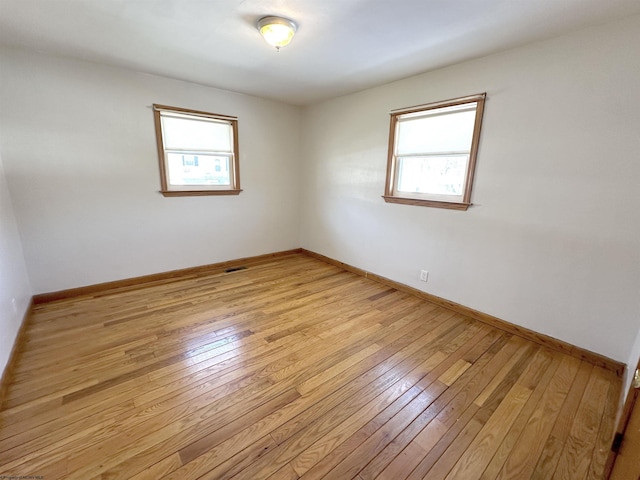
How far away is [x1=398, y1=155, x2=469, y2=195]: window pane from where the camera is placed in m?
2.78

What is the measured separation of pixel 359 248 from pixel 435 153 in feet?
5.22

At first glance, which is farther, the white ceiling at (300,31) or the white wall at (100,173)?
the white wall at (100,173)

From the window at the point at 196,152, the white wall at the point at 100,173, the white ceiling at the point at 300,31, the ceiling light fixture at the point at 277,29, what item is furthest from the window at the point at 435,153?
the window at the point at 196,152

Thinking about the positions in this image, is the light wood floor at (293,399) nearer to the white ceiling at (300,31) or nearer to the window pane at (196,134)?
the window pane at (196,134)

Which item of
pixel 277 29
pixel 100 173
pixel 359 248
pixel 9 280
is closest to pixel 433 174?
pixel 359 248

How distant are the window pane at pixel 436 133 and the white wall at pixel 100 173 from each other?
2.14 meters

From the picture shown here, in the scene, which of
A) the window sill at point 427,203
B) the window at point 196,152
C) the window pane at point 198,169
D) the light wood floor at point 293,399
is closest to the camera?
the light wood floor at point 293,399

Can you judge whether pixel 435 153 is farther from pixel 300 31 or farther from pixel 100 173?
pixel 100 173

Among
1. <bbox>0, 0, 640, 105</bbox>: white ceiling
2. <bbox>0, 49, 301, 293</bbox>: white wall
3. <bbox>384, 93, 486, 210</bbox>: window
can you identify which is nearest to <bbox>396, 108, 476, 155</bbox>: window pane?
<bbox>384, 93, 486, 210</bbox>: window

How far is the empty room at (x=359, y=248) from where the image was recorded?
4.85ft

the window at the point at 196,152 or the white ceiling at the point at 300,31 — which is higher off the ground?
the white ceiling at the point at 300,31

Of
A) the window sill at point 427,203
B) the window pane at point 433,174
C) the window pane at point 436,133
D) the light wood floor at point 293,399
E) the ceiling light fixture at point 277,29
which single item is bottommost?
the light wood floor at point 293,399

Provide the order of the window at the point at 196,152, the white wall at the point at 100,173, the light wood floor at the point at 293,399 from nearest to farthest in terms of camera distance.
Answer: the light wood floor at the point at 293,399
the white wall at the point at 100,173
the window at the point at 196,152

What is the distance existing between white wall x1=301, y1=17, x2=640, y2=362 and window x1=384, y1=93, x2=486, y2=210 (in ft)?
0.30
